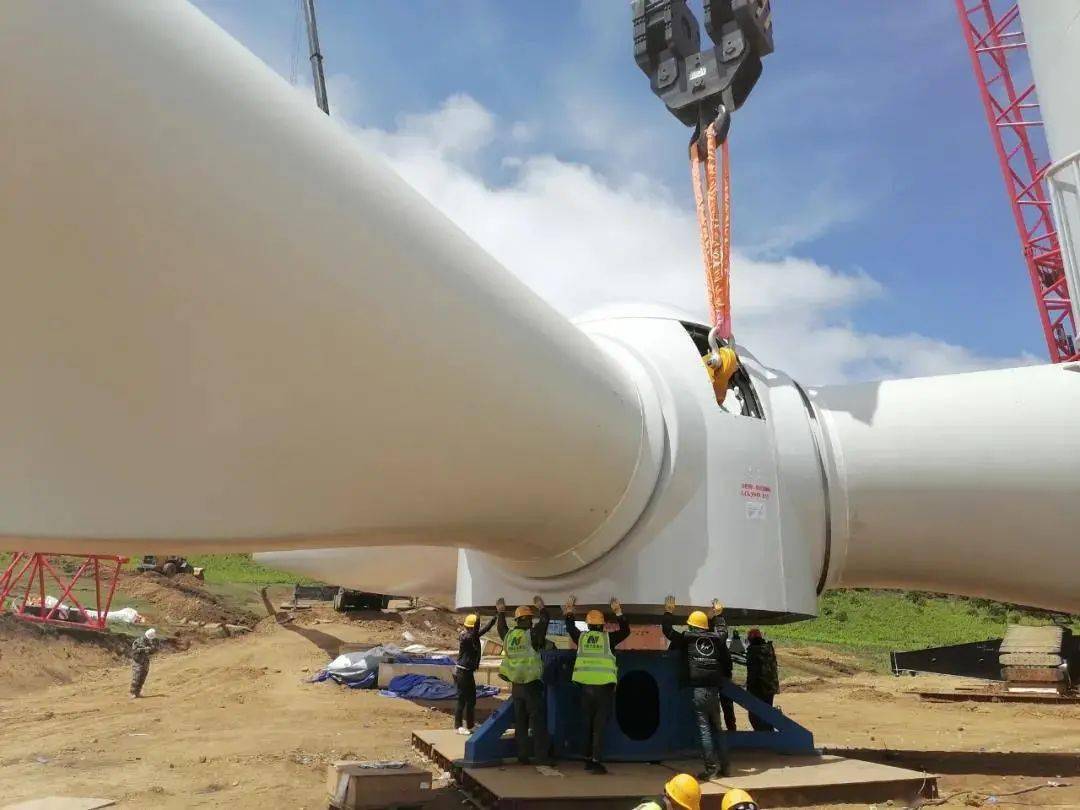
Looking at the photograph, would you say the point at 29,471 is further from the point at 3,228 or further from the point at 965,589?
the point at 965,589

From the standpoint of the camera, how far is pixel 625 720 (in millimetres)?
8195

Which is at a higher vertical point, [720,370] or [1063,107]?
[1063,107]

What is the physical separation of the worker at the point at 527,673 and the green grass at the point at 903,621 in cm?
2558

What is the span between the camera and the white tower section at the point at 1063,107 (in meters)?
7.48

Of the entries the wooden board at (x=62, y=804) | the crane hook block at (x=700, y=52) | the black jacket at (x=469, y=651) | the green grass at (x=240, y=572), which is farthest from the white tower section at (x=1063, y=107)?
the green grass at (x=240, y=572)

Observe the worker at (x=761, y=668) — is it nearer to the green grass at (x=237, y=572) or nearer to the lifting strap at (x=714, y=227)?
the lifting strap at (x=714, y=227)

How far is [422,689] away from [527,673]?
804cm

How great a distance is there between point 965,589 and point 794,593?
6.64 feet

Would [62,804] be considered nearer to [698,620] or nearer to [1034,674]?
[698,620]

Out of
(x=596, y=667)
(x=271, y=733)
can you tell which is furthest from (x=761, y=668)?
(x=271, y=733)

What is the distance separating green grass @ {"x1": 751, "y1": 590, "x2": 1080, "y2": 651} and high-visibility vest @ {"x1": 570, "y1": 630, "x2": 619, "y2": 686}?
26.0m

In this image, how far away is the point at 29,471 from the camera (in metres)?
3.40

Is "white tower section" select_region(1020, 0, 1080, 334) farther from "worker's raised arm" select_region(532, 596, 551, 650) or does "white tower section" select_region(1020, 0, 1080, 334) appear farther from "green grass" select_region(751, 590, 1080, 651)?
"green grass" select_region(751, 590, 1080, 651)

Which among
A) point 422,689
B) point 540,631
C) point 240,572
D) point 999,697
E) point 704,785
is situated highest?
point 540,631
